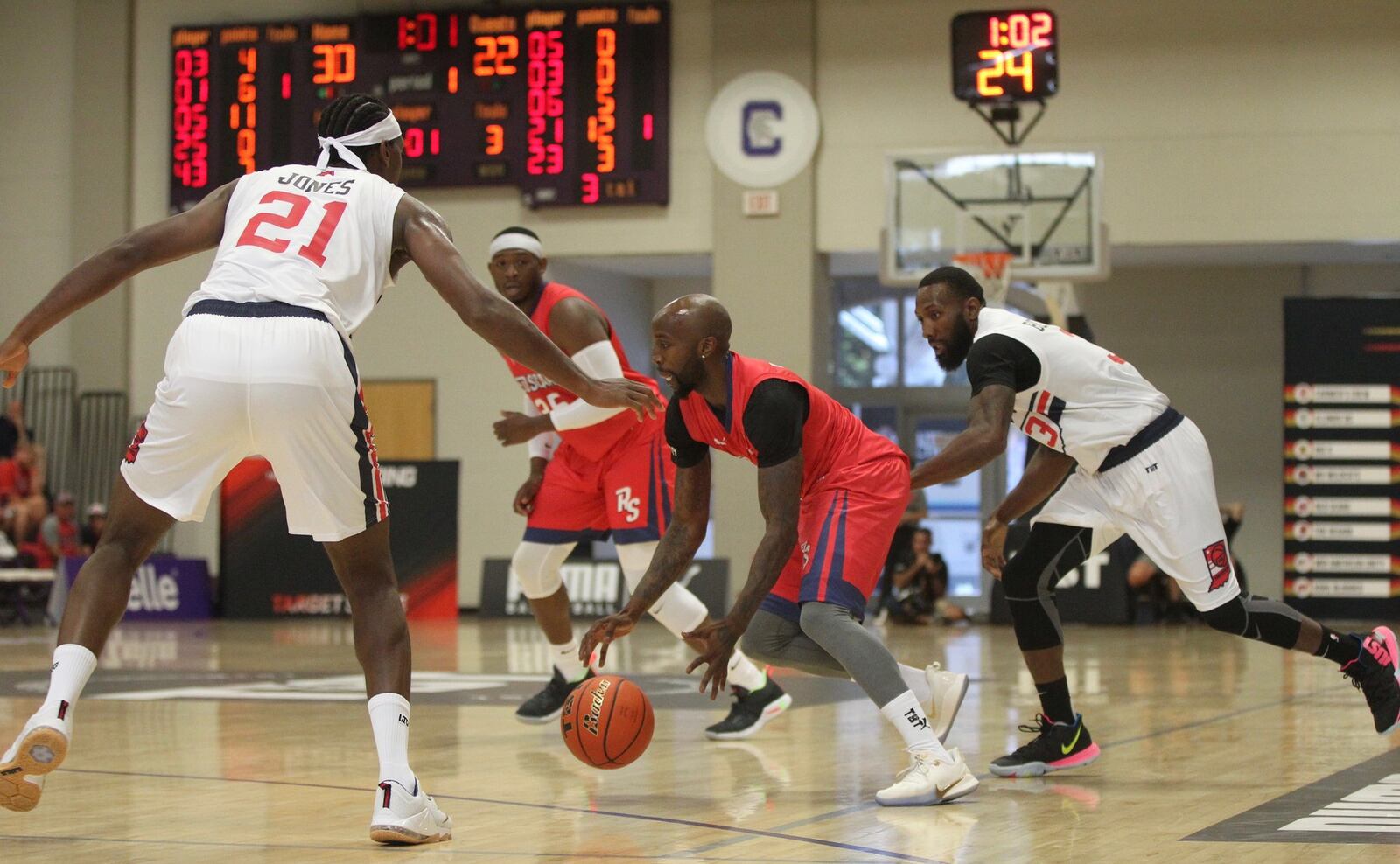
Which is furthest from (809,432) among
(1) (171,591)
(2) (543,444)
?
(1) (171,591)

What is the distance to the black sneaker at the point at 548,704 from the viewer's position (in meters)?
6.98

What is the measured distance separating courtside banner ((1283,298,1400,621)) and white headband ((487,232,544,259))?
35.6 feet

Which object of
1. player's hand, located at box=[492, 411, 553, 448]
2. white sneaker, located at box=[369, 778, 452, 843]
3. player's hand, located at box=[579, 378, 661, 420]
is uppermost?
player's hand, located at box=[579, 378, 661, 420]

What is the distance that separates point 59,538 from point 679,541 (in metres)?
13.8

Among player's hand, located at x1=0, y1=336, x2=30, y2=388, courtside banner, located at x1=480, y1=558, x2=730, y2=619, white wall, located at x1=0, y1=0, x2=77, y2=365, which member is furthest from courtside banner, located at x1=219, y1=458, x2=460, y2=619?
player's hand, located at x1=0, y1=336, x2=30, y2=388

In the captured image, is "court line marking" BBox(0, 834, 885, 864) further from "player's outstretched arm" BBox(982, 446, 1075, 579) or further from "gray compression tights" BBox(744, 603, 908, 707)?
"player's outstretched arm" BBox(982, 446, 1075, 579)

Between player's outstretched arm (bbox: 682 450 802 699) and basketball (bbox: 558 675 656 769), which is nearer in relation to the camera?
player's outstretched arm (bbox: 682 450 802 699)

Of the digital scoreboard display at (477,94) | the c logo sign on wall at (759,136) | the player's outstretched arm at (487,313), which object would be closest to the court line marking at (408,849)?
the player's outstretched arm at (487,313)

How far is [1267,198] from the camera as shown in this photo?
56.3 ft

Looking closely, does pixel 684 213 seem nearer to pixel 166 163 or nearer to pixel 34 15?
pixel 166 163

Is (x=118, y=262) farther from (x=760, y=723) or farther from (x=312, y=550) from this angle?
(x=312, y=550)

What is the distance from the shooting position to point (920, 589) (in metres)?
16.6

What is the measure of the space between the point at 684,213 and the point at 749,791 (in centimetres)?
1372

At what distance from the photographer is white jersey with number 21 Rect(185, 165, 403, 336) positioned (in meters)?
4.17
